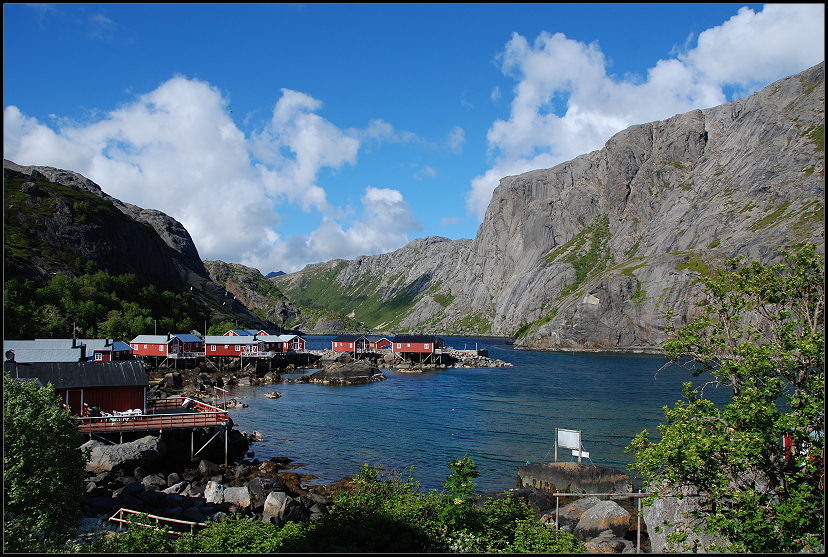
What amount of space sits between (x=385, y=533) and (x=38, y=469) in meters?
12.2

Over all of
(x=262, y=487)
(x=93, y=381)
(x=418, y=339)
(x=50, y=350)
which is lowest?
(x=262, y=487)

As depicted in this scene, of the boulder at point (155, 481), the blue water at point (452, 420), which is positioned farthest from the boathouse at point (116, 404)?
the boulder at point (155, 481)

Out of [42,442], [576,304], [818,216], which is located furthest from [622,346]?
[42,442]

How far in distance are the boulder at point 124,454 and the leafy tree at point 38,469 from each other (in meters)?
15.6

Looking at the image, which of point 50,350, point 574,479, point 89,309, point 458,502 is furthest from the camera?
point 89,309

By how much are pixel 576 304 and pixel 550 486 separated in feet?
475

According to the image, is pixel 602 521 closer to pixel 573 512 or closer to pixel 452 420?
pixel 573 512

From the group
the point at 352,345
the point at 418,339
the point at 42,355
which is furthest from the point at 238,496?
the point at 352,345

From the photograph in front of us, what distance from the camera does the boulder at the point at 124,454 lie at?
108 ft

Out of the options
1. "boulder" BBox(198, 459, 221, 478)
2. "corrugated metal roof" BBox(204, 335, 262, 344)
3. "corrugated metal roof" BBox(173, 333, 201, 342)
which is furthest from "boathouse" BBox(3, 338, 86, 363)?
"corrugated metal roof" BBox(204, 335, 262, 344)

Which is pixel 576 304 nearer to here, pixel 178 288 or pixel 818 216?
pixel 818 216

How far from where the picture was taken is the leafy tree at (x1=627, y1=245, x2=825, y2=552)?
13.6 meters

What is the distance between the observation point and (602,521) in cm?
2534

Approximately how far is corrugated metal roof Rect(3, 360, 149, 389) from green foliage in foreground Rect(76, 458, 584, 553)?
26748mm
